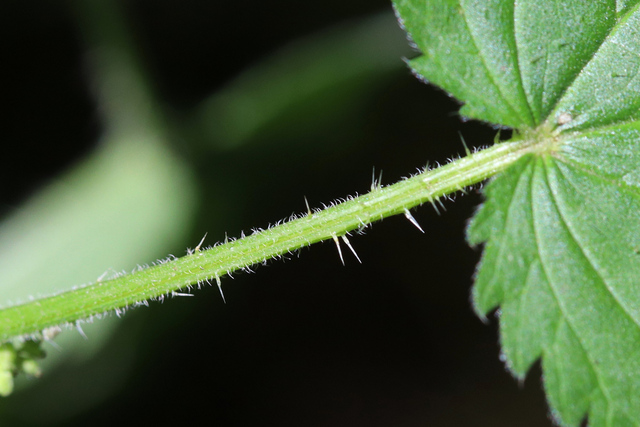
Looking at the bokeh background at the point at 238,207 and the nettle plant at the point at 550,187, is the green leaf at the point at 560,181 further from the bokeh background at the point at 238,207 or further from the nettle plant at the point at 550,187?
the bokeh background at the point at 238,207

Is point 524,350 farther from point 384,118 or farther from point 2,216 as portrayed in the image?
point 2,216

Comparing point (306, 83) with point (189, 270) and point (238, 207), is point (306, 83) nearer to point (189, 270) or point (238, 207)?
point (238, 207)

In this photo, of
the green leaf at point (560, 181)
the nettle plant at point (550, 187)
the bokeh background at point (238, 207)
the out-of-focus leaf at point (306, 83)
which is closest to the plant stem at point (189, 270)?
the nettle plant at point (550, 187)

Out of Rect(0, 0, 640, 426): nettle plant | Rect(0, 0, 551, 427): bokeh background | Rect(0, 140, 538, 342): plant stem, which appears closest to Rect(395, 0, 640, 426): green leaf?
Rect(0, 0, 640, 426): nettle plant

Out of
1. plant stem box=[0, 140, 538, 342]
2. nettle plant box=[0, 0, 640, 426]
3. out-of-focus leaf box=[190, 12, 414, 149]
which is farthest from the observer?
out-of-focus leaf box=[190, 12, 414, 149]

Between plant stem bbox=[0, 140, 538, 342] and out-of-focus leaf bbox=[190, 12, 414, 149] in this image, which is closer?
plant stem bbox=[0, 140, 538, 342]

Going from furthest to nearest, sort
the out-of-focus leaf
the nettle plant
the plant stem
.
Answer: the out-of-focus leaf < the nettle plant < the plant stem

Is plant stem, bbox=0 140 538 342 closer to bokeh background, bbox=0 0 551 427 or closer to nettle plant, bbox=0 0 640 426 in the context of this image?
nettle plant, bbox=0 0 640 426
